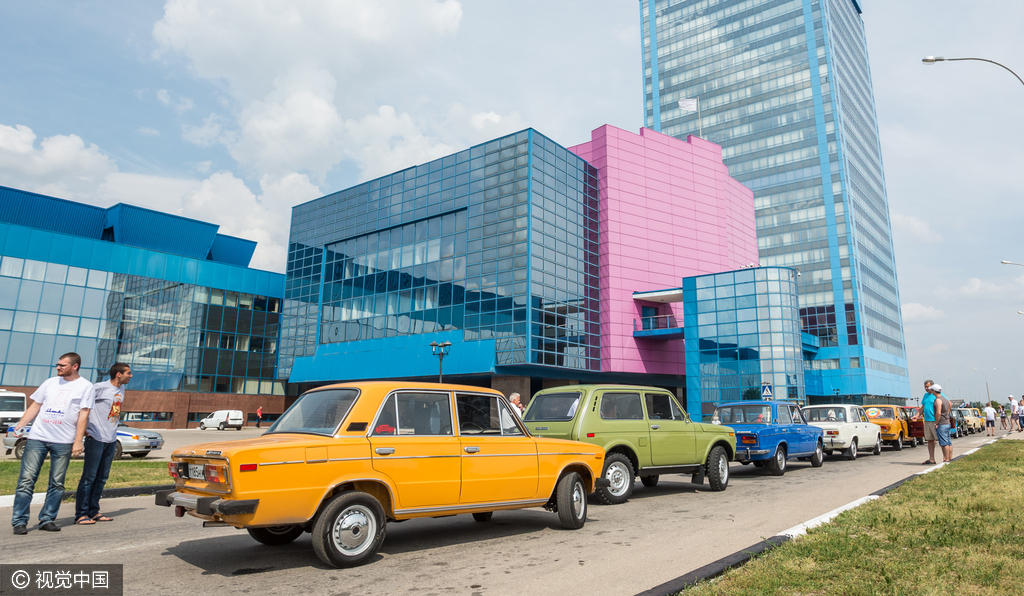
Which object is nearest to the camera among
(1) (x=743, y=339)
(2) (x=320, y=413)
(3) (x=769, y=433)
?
(2) (x=320, y=413)

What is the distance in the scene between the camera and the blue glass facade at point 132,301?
40969 mm

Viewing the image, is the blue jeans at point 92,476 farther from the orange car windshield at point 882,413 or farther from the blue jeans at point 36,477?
the orange car windshield at point 882,413

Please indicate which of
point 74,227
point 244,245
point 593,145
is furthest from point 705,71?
point 74,227

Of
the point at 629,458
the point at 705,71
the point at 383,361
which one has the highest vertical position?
the point at 705,71

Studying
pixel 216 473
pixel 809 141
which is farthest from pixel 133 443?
pixel 809 141

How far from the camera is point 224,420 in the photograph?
4675 centimetres

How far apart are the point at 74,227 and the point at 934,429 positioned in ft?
191

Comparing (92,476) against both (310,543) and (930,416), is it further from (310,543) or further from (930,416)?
(930,416)

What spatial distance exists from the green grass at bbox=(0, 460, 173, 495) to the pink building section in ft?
107

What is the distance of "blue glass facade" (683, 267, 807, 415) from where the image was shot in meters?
38.5

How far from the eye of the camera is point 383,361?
1775 inches

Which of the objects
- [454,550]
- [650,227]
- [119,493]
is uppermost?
[650,227]

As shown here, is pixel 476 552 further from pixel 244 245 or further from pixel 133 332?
pixel 244 245
